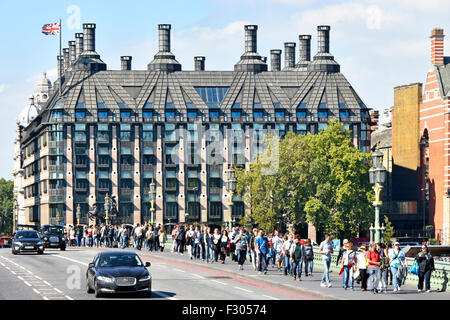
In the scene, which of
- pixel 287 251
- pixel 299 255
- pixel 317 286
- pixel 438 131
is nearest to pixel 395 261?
pixel 317 286

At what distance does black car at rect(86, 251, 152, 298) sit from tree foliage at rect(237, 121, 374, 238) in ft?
228

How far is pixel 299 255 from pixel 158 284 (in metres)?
6.36

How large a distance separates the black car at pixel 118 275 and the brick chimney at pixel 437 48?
305ft

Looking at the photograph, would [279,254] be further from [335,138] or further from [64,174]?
[64,174]

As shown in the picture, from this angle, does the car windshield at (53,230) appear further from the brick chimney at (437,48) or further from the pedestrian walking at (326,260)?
the brick chimney at (437,48)

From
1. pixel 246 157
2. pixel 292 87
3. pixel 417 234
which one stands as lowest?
pixel 417 234

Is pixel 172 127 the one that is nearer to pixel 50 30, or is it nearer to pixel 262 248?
pixel 50 30

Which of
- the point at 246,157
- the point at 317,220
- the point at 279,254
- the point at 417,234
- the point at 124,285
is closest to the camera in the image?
the point at 124,285

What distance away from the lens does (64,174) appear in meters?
156

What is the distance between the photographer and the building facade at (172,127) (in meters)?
155

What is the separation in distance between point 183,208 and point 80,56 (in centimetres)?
2861

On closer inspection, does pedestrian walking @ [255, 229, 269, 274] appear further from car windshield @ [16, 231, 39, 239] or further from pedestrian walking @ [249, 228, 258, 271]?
car windshield @ [16, 231, 39, 239]

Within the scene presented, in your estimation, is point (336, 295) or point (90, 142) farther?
point (90, 142)

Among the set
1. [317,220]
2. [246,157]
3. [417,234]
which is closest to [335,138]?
[317,220]
